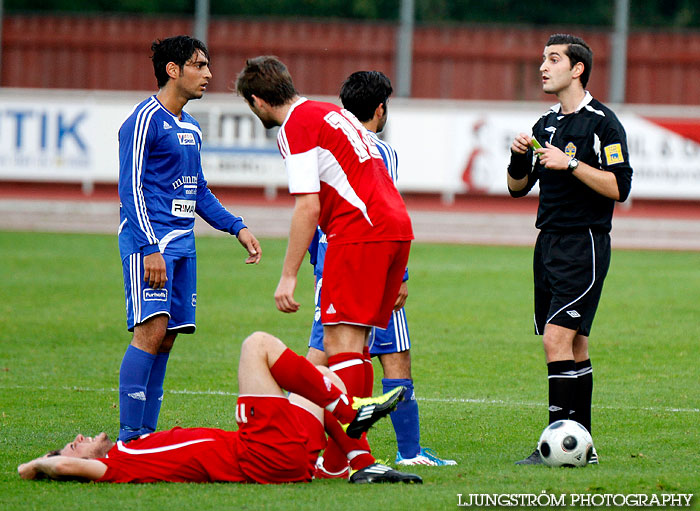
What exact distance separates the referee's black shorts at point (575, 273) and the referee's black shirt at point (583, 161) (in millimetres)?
75

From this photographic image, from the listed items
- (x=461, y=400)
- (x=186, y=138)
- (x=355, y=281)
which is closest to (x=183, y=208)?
(x=186, y=138)

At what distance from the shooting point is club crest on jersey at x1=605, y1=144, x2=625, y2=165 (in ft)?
19.4

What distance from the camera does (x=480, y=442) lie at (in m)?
6.58

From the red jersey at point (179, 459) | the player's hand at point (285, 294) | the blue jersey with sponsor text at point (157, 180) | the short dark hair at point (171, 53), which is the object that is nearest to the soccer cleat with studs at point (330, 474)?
the red jersey at point (179, 459)

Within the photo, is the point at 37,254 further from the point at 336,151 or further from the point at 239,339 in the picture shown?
the point at 336,151

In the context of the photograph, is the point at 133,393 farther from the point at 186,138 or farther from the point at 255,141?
the point at 255,141

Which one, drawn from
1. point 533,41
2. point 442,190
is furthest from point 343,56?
point 442,190

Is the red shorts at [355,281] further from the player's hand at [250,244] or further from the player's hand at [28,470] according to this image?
the player's hand at [28,470]

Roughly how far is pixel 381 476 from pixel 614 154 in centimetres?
220

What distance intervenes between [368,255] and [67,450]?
5.60 ft

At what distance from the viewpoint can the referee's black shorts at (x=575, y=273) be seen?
5977 millimetres

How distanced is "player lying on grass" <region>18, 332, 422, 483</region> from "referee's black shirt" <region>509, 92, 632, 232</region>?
1.65 metres

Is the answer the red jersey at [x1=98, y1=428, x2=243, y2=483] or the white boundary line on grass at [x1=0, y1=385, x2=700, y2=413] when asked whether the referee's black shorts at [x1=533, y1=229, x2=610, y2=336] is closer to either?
the white boundary line on grass at [x1=0, y1=385, x2=700, y2=413]

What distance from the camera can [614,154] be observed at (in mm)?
5941
